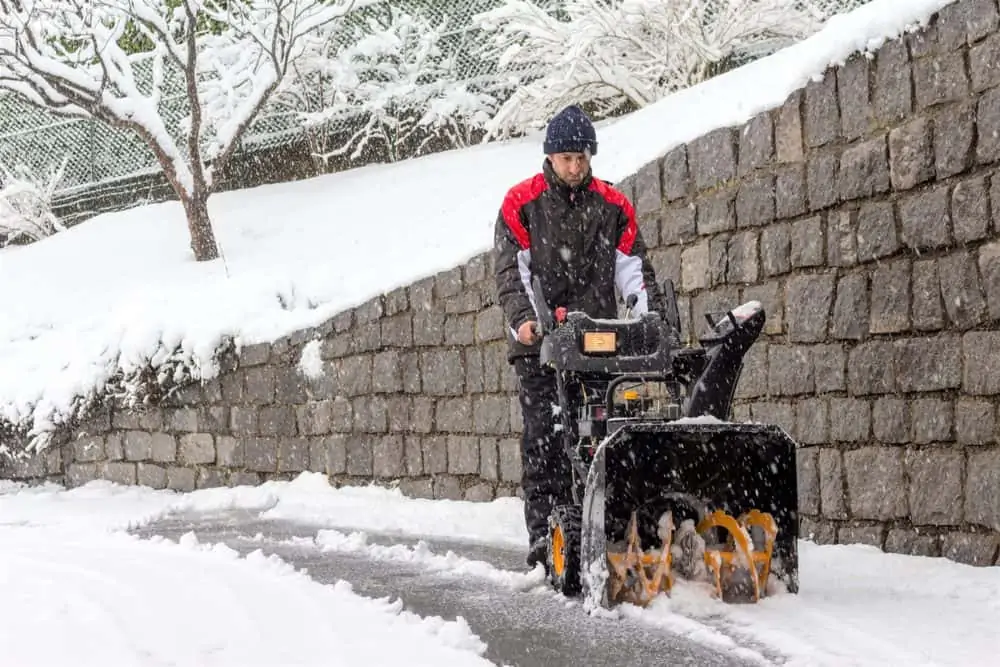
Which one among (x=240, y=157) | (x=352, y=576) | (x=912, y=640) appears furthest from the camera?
(x=240, y=157)

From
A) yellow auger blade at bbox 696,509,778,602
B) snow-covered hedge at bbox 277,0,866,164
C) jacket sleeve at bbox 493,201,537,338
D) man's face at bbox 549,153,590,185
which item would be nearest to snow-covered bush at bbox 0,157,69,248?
snow-covered hedge at bbox 277,0,866,164

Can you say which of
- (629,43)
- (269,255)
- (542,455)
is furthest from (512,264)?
(269,255)

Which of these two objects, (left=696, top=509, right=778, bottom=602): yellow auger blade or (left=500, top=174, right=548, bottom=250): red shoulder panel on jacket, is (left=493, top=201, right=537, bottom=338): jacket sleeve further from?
(left=696, top=509, right=778, bottom=602): yellow auger blade

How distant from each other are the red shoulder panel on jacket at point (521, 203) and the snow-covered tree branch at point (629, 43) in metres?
6.11

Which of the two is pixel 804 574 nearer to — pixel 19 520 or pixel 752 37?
pixel 19 520

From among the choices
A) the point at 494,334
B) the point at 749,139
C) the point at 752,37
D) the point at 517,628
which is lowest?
the point at 517,628

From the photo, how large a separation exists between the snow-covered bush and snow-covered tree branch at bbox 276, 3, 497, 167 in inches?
187

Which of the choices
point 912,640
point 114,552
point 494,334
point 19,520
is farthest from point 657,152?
point 19,520

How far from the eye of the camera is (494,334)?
959 cm

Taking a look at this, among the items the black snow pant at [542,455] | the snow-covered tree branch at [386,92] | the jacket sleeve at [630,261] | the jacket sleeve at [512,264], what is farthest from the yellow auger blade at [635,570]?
the snow-covered tree branch at [386,92]

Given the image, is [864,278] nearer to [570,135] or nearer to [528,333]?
[570,135]

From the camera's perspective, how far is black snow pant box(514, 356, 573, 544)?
20.2ft

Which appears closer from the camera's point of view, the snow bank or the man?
the snow bank

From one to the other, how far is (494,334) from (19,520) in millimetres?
4010
